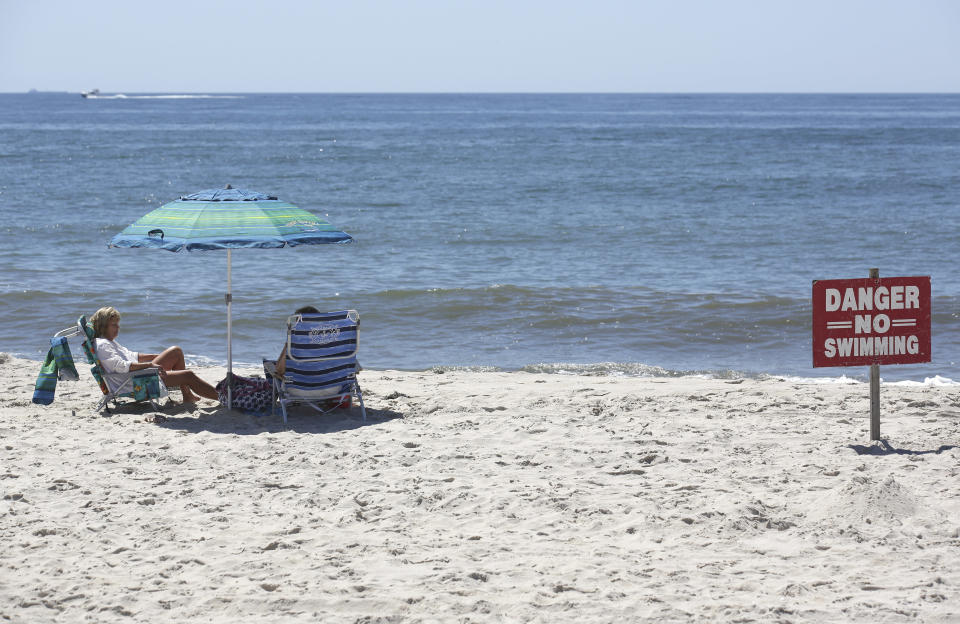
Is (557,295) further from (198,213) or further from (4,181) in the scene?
(4,181)

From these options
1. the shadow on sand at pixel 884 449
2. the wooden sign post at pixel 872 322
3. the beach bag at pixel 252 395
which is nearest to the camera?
the shadow on sand at pixel 884 449

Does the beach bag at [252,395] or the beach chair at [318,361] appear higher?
the beach chair at [318,361]

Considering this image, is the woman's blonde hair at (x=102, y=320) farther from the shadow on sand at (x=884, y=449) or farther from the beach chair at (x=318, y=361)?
the shadow on sand at (x=884, y=449)

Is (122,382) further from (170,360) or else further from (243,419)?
(243,419)

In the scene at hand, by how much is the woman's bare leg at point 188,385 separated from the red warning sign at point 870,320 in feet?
14.8

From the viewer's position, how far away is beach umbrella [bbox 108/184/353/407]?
22.5ft

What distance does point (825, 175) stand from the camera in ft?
109

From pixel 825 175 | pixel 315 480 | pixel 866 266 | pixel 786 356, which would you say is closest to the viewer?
pixel 315 480

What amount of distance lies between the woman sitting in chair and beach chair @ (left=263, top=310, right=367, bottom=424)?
29.6 inches

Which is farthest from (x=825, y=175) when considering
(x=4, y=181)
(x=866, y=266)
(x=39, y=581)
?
(x=39, y=581)

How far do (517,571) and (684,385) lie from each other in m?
4.10

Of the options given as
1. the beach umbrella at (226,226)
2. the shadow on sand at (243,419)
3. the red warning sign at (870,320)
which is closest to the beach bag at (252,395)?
the shadow on sand at (243,419)

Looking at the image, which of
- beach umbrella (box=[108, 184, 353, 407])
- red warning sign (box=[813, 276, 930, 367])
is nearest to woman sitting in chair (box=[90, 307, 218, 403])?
beach umbrella (box=[108, 184, 353, 407])

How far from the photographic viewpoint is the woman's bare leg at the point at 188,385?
25.2 ft
